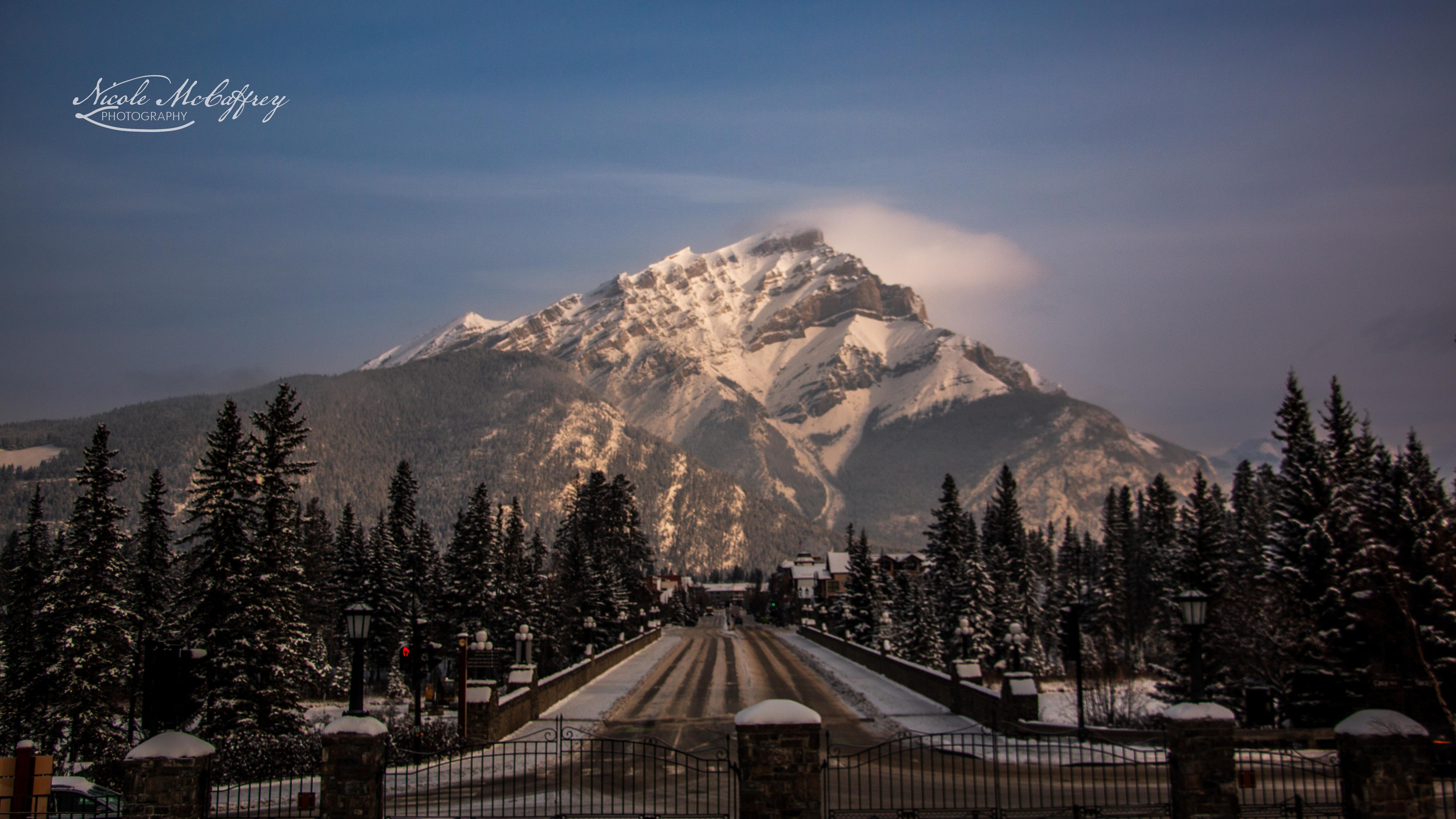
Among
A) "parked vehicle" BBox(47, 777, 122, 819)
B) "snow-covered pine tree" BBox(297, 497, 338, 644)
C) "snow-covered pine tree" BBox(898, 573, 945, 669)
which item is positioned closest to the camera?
"parked vehicle" BBox(47, 777, 122, 819)

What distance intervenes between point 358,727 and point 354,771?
0.62 m

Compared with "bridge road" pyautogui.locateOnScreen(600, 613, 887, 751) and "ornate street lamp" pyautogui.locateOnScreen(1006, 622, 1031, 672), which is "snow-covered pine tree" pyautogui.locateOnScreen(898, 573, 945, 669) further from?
"ornate street lamp" pyautogui.locateOnScreen(1006, 622, 1031, 672)

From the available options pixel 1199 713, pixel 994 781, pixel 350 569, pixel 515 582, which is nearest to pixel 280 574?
pixel 994 781

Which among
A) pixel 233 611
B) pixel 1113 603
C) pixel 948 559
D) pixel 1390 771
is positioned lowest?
pixel 1113 603

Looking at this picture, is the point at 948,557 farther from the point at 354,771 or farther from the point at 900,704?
the point at 354,771

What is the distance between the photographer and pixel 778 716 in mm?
13609

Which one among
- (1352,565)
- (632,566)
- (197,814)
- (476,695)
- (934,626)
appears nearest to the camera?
(197,814)

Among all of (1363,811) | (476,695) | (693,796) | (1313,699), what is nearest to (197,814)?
(693,796)

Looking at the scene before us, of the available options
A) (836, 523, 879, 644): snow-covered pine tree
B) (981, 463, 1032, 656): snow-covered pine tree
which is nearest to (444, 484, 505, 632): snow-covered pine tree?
(836, 523, 879, 644): snow-covered pine tree

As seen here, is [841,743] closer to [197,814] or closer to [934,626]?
[197,814]

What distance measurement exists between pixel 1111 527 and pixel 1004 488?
13.7 m

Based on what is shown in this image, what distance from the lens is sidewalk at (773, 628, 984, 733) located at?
28828mm

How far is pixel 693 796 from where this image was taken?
1877 centimetres

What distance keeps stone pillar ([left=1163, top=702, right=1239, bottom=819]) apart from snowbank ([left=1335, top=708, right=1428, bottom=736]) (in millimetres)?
1498
